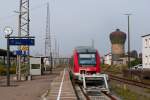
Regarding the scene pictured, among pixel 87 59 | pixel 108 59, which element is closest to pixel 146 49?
pixel 87 59

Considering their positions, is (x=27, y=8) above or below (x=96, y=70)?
above

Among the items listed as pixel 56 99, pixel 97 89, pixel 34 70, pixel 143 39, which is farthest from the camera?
pixel 143 39

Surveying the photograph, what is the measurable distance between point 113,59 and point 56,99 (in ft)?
307

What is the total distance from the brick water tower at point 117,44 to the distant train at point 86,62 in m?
76.3

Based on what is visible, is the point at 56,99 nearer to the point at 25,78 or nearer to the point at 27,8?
the point at 25,78

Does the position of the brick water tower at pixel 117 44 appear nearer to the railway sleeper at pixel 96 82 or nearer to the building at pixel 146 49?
the building at pixel 146 49

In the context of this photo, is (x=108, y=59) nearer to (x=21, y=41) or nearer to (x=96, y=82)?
(x=21, y=41)

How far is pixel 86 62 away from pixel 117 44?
256 ft

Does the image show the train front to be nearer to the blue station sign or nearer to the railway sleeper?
the railway sleeper

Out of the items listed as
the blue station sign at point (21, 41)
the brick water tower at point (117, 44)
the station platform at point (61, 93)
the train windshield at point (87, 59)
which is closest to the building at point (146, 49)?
the blue station sign at point (21, 41)

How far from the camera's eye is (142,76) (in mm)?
46906

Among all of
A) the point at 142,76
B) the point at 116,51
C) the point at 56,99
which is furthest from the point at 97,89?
the point at 116,51

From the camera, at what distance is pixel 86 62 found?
34.1 m

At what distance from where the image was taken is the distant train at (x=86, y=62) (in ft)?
111
